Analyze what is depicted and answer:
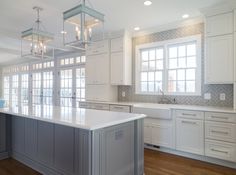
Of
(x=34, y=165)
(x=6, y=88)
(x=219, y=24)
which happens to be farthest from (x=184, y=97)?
(x=6, y=88)

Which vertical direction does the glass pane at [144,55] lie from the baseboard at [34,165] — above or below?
above

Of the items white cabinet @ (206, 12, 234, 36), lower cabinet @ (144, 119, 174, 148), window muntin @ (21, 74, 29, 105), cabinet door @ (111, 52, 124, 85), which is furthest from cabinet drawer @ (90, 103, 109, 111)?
window muntin @ (21, 74, 29, 105)

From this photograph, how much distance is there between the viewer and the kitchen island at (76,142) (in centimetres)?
191

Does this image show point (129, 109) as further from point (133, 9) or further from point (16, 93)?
point (16, 93)

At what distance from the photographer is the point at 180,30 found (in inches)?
159

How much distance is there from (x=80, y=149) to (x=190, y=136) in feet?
7.18

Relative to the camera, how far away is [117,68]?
4676 millimetres

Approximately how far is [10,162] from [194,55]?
415cm

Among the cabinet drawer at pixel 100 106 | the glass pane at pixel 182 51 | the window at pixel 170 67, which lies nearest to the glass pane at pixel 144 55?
the window at pixel 170 67

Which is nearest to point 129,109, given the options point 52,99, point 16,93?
point 52,99

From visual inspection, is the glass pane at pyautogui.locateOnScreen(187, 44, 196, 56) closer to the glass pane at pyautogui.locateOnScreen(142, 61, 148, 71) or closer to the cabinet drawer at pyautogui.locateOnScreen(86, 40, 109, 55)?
the glass pane at pyautogui.locateOnScreen(142, 61, 148, 71)

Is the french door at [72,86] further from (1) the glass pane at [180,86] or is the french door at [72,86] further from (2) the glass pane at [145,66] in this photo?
(1) the glass pane at [180,86]

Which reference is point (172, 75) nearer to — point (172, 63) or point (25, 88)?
point (172, 63)

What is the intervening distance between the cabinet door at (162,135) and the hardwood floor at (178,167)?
10.7 inches
